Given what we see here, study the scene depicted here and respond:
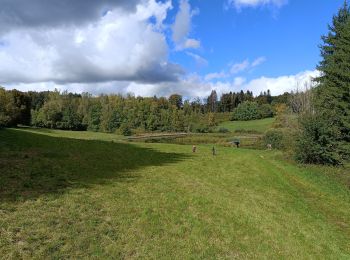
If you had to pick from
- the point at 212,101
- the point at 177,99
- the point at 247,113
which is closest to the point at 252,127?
the point at 247,113

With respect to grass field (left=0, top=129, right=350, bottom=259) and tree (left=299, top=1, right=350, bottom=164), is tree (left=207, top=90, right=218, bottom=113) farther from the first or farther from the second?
grass field (left=0, top=129, right=350, bottom=259)

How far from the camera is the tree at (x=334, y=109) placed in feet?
105

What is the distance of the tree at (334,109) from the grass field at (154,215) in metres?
12.3

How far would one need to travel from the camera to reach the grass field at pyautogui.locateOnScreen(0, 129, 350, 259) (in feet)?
28.6

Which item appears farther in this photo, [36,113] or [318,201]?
[36,113]

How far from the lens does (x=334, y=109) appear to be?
35.2 meters

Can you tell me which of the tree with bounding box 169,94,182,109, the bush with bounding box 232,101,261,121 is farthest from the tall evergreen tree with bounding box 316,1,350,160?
the tree with bounding box 169,94,182,109

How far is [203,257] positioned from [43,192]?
20.7 feet

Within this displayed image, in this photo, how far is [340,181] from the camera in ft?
78.2

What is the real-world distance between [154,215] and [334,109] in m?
29.4

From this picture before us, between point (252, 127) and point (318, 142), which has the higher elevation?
point (252, 127)

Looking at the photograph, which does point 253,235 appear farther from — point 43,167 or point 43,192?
point 43,167

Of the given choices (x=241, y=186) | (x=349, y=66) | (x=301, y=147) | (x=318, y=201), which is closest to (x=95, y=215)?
(x=241, y=186)

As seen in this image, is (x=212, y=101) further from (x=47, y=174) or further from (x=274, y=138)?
(x=47, y=174)
